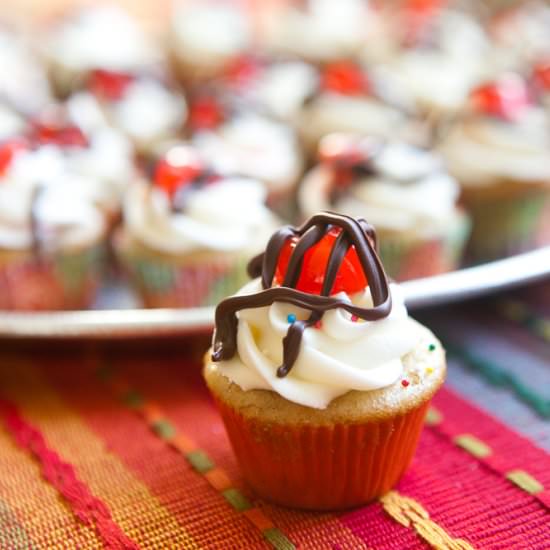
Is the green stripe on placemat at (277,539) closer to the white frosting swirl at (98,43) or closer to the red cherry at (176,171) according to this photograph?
the red cherry at (176,171)

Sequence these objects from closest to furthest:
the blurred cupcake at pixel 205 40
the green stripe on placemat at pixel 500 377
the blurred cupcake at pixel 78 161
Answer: the green stripe on placemat at pixel 500 377 < the blurred cupcake at pixel 78 161 < the blurred cupcake at pixel 205 40

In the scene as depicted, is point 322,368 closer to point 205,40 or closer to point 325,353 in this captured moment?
point 325,353

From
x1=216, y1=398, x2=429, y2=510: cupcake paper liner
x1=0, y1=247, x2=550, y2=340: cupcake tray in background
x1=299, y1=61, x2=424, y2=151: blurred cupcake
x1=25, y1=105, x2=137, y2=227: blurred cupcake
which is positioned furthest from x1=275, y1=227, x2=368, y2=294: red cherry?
x1=299, y1=61, x2=424, y2=151: blurred cupcake

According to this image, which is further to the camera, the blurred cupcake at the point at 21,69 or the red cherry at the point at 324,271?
the blurred cupcake at the point at 21,69

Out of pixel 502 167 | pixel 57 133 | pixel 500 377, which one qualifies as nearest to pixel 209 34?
pixel 57 133

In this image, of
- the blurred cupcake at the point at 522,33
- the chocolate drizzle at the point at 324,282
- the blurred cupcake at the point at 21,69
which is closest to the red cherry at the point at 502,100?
the blurred cupcake at the point at 522,33
